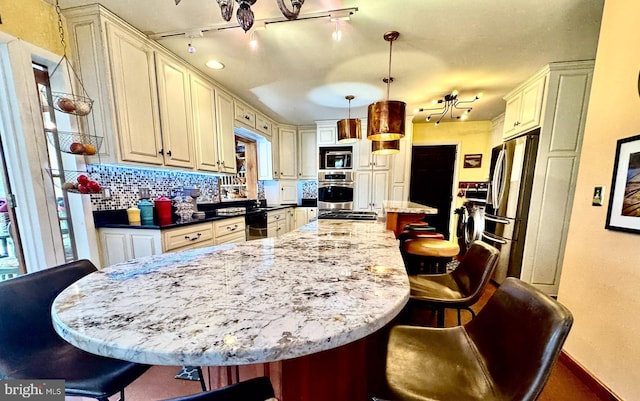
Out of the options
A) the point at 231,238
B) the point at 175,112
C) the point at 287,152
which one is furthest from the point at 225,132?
the point at 287,152

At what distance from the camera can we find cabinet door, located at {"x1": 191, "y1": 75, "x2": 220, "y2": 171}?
2.47 m

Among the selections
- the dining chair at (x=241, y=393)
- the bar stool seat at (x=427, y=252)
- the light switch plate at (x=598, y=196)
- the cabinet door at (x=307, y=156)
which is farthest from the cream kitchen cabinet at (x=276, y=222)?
the light switch plate at (x=598, y=196)

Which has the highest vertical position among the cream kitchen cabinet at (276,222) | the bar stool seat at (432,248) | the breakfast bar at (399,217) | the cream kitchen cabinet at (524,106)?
the cream kitchen cabinet at (524,106)

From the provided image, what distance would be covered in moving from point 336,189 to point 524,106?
2687 mm

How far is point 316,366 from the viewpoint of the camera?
67 centimetres

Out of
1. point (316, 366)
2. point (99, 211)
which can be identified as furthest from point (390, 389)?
point (99, 211)

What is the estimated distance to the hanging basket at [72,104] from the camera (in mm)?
1491

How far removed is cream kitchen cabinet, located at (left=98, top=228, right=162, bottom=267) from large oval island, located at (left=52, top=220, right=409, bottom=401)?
109cm

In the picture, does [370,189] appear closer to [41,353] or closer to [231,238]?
[231,238]

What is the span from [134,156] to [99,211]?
1.82ft

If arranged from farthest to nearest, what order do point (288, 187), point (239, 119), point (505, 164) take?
point (288, 187) → point (239, 119) → point (505, 164)

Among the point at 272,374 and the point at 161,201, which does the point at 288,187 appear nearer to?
the point at 161,201

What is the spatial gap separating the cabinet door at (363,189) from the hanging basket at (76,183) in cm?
336

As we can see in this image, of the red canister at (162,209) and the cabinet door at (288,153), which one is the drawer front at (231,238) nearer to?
the red canister at (162,209)
